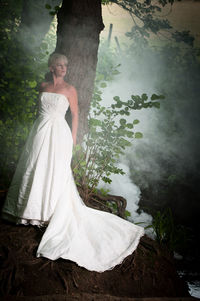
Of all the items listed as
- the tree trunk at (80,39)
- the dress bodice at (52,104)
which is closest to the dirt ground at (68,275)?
the dress bodice at (52,104)

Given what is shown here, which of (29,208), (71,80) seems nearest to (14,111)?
(71,80)

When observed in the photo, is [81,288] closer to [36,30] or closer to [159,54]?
[36,30]

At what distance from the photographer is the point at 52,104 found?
7.71ft

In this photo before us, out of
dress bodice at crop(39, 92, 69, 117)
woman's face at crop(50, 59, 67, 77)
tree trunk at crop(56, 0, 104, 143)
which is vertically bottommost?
dress bodice at crop(39, 92, 69, 117)

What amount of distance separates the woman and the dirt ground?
157 mm

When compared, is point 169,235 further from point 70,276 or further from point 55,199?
point 55,199

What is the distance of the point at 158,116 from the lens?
701cm

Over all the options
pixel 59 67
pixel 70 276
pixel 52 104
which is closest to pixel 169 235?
pixel 70 276

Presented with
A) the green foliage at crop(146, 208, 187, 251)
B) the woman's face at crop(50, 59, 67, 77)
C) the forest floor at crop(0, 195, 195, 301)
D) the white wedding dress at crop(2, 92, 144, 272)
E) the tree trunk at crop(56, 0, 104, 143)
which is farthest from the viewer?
the tree trunk at crop(56, 0, 104, 143)

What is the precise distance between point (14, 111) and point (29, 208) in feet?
6.28

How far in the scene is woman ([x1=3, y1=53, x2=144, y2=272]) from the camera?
7.41ft

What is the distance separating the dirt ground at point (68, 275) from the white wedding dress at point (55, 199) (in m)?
0.15

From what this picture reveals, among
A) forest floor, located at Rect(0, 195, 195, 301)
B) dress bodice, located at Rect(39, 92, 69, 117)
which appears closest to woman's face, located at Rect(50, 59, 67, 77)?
dress bodice, located at Rect(39, 92, 69, 117)

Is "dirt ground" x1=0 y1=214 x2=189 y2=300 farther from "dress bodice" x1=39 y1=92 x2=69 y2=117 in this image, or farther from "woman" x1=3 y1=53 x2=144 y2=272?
"dress bodice" x1=39 y1=92 x2=69 y2=117
